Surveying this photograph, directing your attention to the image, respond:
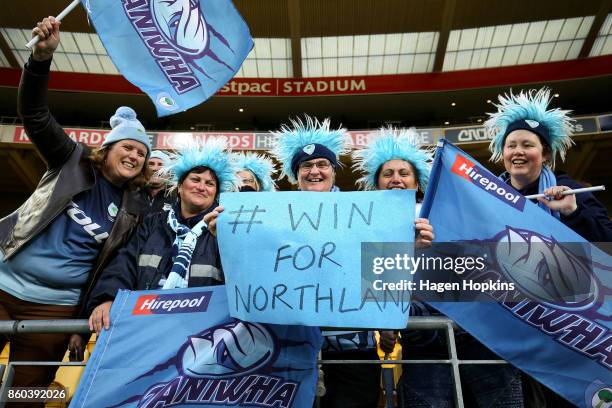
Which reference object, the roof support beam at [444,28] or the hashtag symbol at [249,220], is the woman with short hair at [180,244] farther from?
the roof support beam at [444,28]

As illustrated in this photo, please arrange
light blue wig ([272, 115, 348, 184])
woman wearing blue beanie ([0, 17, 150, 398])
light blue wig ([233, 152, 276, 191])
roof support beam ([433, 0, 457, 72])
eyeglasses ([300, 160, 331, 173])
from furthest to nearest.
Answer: roof support beam ([433, 0, 457, 72]), light blue wig ([233, 152, 276, 191]), light blue wig ([272, 115, 348, 184]), eyeglasses ([300, 160, 331, 173]), woman wearing blue beanie ([0, 17, 150, 398])

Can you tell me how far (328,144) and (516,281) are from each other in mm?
1206

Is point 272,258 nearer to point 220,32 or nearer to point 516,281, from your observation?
point 516,281

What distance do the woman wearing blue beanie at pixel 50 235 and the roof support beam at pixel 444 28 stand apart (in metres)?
12.8

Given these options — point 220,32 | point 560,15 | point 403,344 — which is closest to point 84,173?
point 220,32

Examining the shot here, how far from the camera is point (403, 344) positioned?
207 cm

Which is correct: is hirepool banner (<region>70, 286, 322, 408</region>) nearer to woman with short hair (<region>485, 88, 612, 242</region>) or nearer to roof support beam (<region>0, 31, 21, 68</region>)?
woman with short hair (<region>485, 88, 612, 242</region>)

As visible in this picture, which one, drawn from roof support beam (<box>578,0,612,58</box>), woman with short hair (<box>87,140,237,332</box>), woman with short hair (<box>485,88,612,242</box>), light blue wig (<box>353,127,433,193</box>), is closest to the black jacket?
woman with short hair (<box>87,140,237,332</box>)

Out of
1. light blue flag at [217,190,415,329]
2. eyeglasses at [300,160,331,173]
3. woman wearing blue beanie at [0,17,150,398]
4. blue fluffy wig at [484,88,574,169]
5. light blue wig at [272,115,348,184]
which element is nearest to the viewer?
light blue flag at [217,190,415,329]

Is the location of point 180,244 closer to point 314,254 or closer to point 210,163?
point 210,163

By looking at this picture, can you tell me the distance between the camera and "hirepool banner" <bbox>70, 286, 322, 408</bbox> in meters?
1.62

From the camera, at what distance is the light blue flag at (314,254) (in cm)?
150

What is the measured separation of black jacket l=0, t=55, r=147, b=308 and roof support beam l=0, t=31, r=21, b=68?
1465 cm

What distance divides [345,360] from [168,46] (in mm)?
1922
